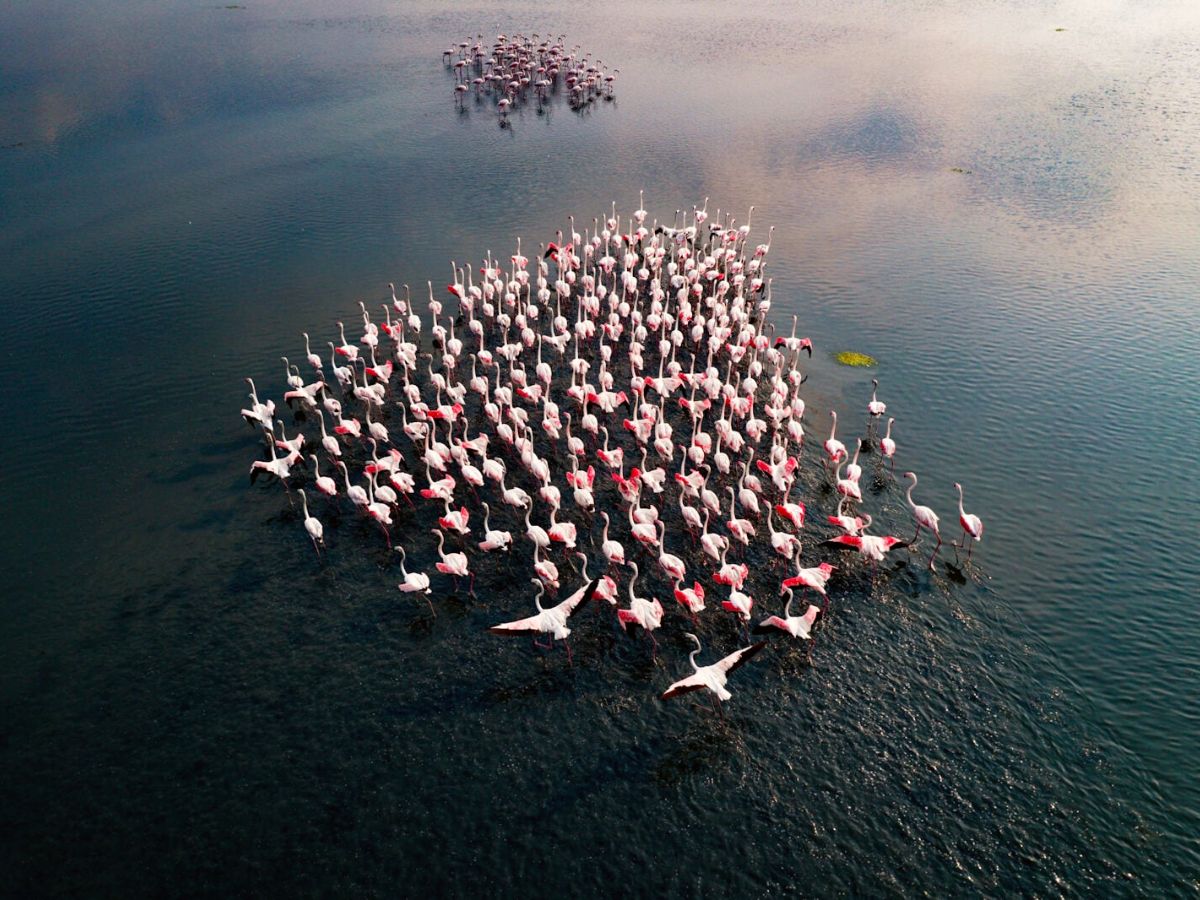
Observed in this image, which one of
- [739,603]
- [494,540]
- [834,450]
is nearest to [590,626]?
[494,540]

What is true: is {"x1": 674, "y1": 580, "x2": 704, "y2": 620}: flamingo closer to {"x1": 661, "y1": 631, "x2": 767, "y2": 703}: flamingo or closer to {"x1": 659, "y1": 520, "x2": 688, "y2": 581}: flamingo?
{"x1": 659, "y1": 520, "x2": 688, "y2": 581}: flamingo

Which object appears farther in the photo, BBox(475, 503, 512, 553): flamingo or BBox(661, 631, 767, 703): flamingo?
BBox(475, 503, 512, 553): flamingo

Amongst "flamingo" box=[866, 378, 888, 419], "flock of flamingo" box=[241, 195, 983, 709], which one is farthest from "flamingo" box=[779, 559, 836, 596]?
"flamingo" box=[866, 378, 888, 419]

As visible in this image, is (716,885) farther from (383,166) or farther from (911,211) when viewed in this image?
(383,166)

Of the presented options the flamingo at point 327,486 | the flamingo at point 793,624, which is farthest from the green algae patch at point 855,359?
the flamingo at point 327,486

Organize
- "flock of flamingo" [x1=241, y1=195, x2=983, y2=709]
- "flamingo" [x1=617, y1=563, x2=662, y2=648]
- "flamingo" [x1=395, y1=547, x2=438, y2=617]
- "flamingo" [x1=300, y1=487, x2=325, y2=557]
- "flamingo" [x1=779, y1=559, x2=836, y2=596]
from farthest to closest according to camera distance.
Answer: "flamingo" [x1=300, y1=487, x2=325, y2=557] → "flock of flamingo" [x1=241, y1=195, x2=983, y2=709] → "flamingo" [x1=395, y1=547, x2=438, y2=617] → "flamingo" [x1=779, y1=559, x2=836, y2=596] → "flamingo" [x1=617, y1=563, x2=662, y2=648]

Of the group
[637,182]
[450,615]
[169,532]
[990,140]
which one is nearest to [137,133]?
[637,182]

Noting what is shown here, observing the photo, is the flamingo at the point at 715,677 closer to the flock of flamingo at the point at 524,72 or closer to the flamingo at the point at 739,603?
the flamingo at the point at 739,603
